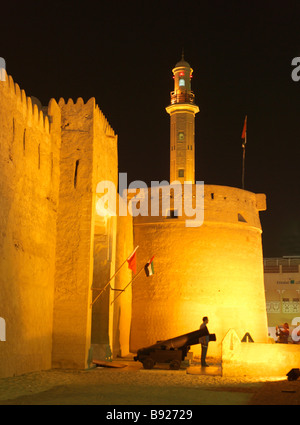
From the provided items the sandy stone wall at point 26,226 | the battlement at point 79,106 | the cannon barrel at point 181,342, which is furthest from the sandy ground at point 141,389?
the battlement at point 79,106

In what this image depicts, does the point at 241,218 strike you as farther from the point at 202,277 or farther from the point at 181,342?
the point at 181,342

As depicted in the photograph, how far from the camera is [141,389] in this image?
10.1 m

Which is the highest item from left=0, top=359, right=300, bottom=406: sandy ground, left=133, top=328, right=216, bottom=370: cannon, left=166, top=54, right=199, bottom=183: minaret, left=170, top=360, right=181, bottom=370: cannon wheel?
left=166, top=54, right=199, bottom=183: minaret

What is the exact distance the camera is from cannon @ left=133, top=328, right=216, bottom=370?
13711 mm

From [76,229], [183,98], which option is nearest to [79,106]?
[76,229]

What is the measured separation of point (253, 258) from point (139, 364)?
7.46 metres

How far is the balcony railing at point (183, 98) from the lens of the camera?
34156 mm

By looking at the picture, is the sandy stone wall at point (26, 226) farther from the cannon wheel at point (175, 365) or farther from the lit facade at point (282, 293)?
the lit facade at point (282, 293)

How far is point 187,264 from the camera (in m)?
19.2

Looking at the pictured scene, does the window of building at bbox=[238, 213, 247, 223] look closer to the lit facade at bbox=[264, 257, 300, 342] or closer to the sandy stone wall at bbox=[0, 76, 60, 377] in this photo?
the sandy stone wall at bbox=[0, 76, 60, 377]

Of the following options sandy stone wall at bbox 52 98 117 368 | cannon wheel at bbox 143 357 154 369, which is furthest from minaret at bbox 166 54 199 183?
cannon wheel at bbox 143 357 154 369

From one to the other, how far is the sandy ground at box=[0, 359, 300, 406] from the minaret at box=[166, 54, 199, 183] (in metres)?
21.5

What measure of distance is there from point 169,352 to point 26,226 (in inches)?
191

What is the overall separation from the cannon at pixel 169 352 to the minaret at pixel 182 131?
65.1 ft
